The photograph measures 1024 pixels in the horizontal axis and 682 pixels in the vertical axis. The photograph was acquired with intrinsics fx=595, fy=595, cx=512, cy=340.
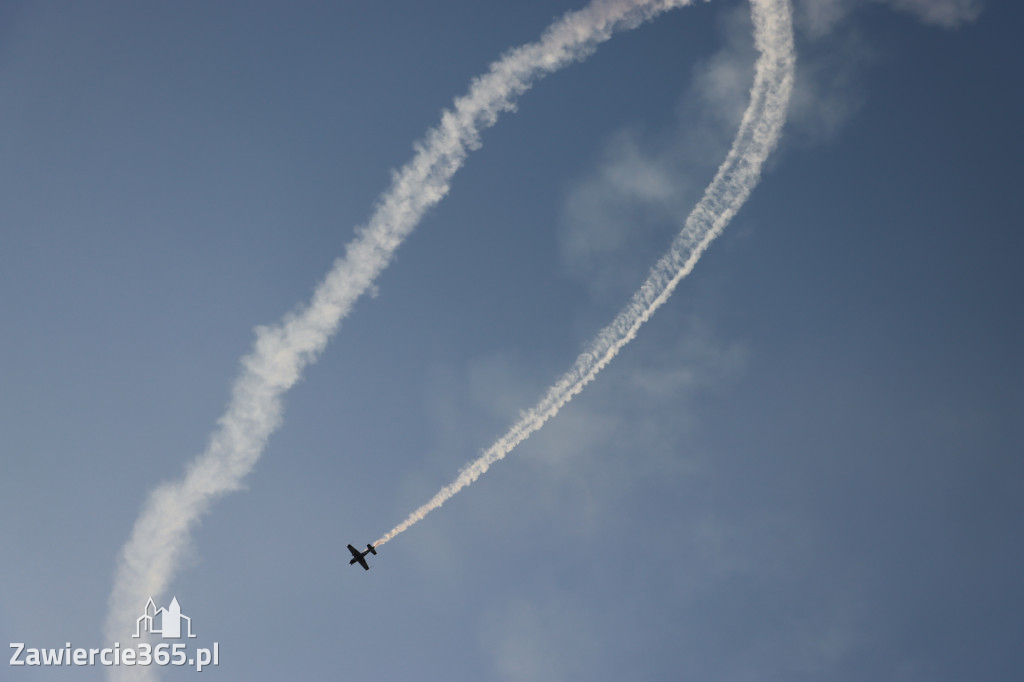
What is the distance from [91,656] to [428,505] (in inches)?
1157

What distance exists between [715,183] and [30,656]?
189ft

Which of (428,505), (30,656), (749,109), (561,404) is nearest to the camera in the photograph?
(749,109)

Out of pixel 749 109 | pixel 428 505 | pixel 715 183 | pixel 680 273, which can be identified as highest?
pixel 749 109

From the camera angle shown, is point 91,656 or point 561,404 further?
point 91,656

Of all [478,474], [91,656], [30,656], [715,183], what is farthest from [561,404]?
[30,656]

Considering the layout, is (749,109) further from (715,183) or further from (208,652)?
(208,652)

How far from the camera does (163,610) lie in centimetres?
4428

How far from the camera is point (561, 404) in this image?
35875 mm

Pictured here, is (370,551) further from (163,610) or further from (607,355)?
(607,355)

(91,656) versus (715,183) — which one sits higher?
(715,183)

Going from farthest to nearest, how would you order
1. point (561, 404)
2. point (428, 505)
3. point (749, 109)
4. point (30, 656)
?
1. point (30, 656)
2. point (428, 505)
3. point (561, 404)
4. point (749, 109)

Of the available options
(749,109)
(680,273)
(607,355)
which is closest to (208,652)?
(607,355)

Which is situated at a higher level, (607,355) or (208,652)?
(607,355)

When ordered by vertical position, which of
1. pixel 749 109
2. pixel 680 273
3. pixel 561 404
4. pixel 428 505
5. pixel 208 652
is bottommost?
pixel 208 652
